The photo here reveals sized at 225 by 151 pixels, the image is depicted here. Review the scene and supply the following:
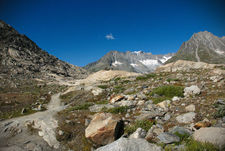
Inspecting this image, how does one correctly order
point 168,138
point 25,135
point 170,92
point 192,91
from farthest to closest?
point 170,92 → point 192,91 → point 25,135 → point 168,138

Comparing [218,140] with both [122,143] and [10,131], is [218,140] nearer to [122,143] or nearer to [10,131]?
[122,143]

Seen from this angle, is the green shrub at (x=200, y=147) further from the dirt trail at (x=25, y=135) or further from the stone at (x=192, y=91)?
the stone at (x=192, y=91)

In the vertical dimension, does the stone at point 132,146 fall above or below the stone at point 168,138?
below

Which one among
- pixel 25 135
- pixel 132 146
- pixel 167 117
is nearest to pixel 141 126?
pixel 167 117

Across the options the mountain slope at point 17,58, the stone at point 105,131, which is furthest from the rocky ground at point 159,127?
the mountain slope at point 17,58

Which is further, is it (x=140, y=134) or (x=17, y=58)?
(x=17, y=58)

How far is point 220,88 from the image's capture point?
36.2ft

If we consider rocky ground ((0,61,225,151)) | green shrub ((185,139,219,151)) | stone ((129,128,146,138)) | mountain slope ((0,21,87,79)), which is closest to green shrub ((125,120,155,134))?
rocky ground ((0,61,225,151))

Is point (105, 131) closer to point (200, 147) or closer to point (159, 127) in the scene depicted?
point (159, 127)

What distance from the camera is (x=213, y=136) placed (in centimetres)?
481

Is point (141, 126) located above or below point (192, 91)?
below

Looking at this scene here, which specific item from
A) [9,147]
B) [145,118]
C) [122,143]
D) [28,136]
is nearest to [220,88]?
[145,118]

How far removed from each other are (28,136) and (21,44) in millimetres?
122829

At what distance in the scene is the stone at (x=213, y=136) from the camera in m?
4.53
